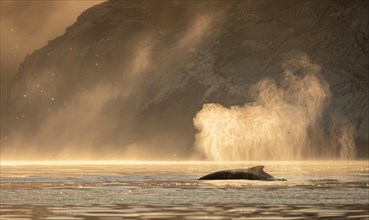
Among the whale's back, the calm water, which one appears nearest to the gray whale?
the whale's back

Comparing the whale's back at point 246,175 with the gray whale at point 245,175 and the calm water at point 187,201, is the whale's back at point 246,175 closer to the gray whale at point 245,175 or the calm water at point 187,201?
the gray whale at point 245,175

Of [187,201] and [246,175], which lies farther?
[246,175]

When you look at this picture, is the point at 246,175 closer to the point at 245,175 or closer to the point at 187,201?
the point at 245,175

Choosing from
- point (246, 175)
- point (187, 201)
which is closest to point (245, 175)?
point (246, 175)

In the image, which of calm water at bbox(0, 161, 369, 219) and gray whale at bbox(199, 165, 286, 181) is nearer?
calm water at bbox(0, 161, 369, 219)

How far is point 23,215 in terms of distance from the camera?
2411 inches

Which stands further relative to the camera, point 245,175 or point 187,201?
point 245,175

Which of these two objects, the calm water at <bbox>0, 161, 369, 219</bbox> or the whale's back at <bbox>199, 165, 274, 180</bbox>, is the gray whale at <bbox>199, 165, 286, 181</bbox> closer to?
the whale's back at <bbox>199, 165, 274, 180</bbox>

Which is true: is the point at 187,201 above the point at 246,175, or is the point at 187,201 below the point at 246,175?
below

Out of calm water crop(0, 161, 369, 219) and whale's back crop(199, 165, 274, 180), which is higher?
whale's back crop(199, 165, 274, 180)

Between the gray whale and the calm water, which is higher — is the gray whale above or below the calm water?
above

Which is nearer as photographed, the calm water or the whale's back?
the calm water

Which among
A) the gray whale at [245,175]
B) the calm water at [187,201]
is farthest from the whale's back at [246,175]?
the calm water at [187,201]

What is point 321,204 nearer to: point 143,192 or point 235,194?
point 235,194
